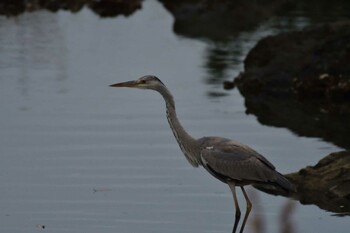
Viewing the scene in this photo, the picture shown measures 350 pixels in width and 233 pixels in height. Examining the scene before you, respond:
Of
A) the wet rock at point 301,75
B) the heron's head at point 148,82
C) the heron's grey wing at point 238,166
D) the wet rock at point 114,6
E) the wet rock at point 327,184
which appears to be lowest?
the wet rock at point 114,6

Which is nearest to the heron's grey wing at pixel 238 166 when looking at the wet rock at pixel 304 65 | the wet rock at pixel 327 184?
the wet rock at pixel 327 184

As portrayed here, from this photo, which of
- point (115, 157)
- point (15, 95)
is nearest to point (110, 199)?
point (115, 157)

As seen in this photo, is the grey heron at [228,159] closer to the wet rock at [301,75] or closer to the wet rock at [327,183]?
the wet rock at [327,183]

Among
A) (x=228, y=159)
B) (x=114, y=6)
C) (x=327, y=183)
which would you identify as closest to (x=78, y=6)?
(x=114, y=6)

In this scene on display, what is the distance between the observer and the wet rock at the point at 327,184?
11.0m

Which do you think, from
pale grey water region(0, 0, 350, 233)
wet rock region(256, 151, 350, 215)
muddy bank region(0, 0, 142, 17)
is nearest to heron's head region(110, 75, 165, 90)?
pale grey water region(0, 0, 350, 233)

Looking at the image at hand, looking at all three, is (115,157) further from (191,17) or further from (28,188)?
(191,17)

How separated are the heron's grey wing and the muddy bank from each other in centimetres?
1855

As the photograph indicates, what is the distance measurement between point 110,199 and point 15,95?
21.2 ft

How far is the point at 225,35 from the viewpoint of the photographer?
25.2 m

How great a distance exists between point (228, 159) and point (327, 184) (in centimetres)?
190

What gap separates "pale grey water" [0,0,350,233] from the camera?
34.3 ft

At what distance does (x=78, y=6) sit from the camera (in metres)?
28.9

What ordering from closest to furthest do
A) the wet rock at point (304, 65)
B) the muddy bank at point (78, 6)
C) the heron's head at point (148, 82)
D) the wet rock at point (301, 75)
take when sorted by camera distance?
the heron's head at point (148, 82), the wet rock at point (301, 75), the wet rock at point (304, 65), the muddy bank at point (78, 6)
